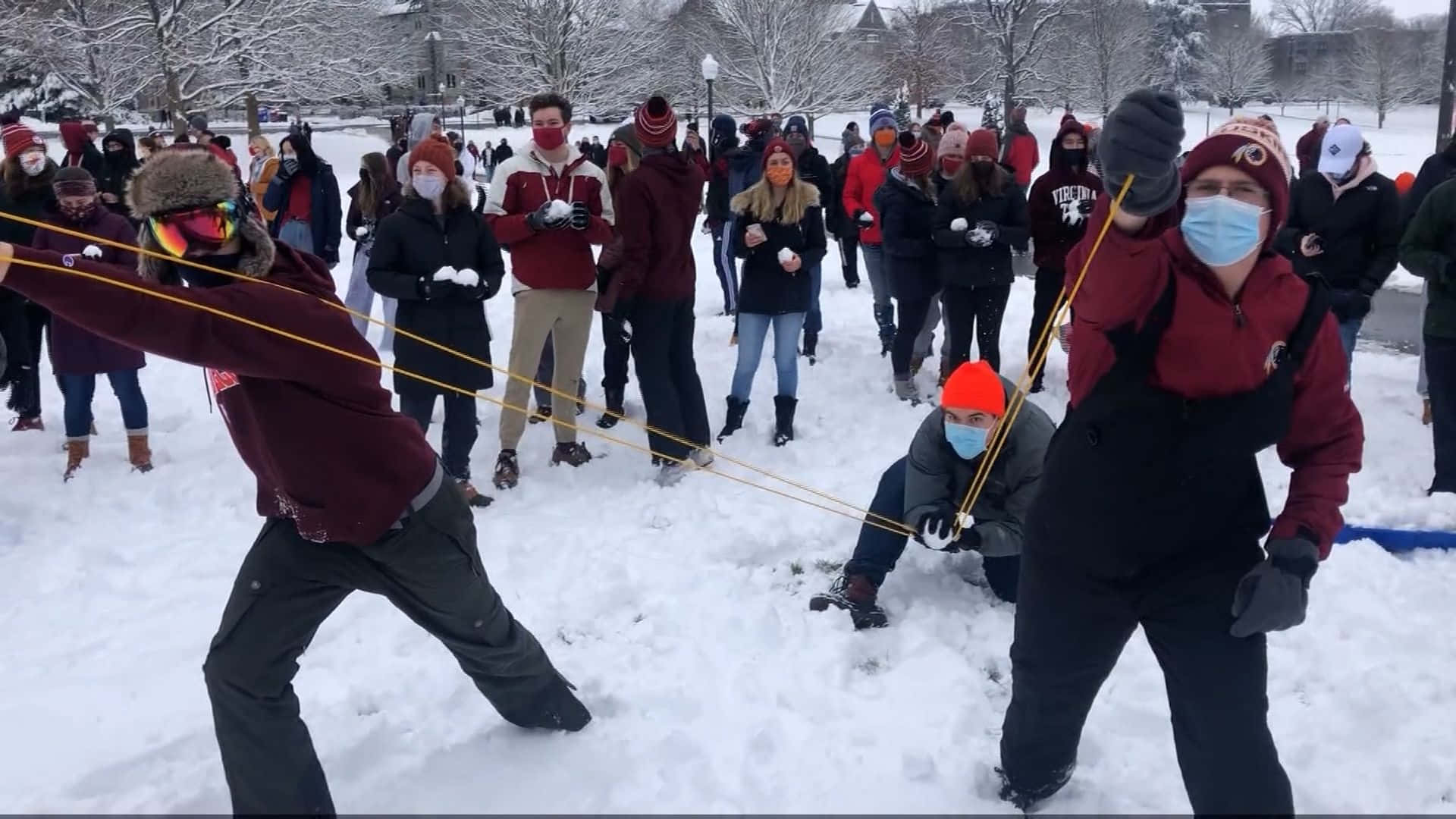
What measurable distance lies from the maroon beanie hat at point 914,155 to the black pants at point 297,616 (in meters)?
5.13

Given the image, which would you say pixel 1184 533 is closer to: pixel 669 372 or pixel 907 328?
pixel 669 372

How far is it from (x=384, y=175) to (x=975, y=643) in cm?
592

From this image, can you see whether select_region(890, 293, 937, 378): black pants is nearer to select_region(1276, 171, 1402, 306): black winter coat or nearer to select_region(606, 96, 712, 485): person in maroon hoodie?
select_region(606, 96, 712, 485): person in maroon hoodie

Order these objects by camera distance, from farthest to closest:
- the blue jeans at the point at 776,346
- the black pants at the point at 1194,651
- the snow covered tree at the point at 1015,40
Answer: the snow covered tree at the point at 1015,40, the blue jeans at the point at 776,346, the black pants at the point at 1194,651

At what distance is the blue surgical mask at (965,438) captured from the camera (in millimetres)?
4523

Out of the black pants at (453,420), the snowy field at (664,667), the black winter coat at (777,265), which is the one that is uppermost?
the black winter coat at (777,265)

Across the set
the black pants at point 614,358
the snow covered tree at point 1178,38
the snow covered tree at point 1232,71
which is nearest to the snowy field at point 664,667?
the black pants at point 614,358

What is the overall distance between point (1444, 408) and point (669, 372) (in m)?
4.28

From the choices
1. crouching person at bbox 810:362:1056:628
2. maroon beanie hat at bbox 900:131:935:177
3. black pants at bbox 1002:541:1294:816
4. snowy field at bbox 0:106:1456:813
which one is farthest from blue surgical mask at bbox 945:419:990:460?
maroon beanie hat at bbox 900:131:935:177

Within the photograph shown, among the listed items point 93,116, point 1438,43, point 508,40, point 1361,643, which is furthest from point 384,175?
point 1438,43

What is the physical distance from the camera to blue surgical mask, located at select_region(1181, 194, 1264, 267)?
245cm

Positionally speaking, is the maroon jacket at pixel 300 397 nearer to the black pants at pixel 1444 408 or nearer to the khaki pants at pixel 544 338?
the khaki pants at pixel 544 338

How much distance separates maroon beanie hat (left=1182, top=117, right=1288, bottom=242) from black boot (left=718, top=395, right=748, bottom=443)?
15.8 feet

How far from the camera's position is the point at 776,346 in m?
7.21
